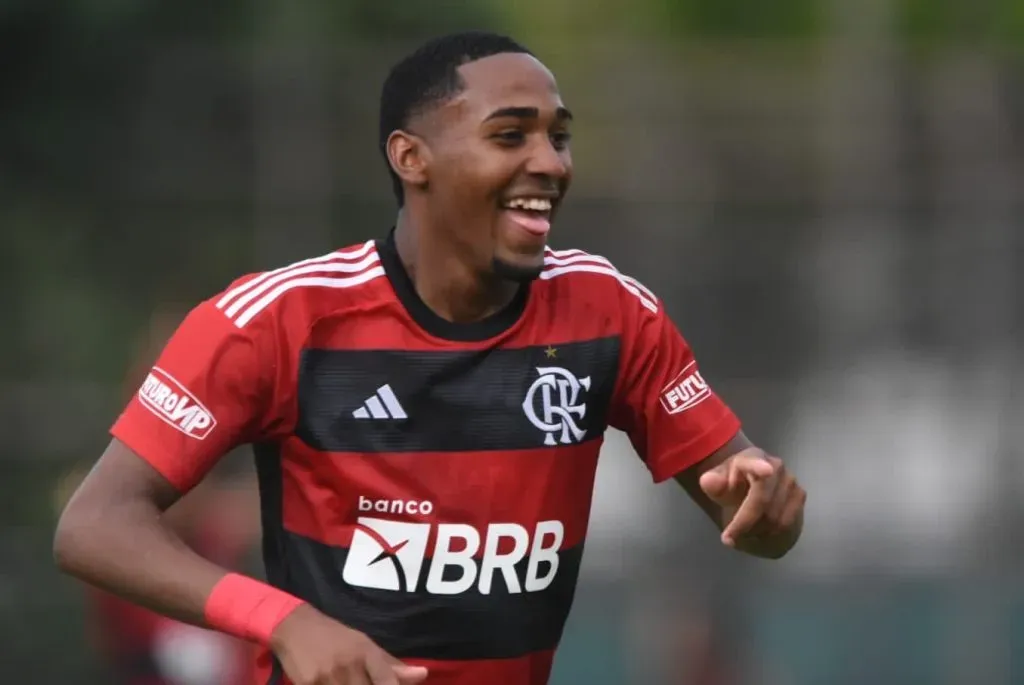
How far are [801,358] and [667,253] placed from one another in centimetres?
88

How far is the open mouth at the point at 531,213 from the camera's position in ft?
13.3

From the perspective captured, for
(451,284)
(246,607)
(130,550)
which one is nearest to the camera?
(246,607)

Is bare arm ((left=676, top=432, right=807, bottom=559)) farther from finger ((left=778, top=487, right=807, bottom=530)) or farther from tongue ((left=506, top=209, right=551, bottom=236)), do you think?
tongue ((left=506, top=209, right=551, bottom=236))

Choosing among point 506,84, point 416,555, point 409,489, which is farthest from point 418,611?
point 506,84

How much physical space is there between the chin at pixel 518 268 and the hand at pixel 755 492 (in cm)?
61

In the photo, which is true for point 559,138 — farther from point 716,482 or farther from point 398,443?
point 716,482

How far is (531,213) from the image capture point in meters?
4.07

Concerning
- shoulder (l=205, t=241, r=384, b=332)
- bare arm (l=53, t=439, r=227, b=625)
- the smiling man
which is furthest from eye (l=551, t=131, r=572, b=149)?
bare arm (l=53, t=439, r=227, b=625)

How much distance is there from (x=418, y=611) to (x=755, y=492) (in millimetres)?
759

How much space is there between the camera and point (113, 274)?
32.4 feet

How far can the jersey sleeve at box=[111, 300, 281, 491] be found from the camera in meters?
3.83

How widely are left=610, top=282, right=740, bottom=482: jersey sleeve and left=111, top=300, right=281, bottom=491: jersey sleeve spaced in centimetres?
82

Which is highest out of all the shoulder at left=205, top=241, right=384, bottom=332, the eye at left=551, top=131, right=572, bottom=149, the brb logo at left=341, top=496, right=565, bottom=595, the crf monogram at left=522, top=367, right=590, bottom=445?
the eye at left=551, top=131, right=572, bottom=149

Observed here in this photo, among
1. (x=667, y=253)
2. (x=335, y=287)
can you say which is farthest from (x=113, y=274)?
(x=335, y=287)
